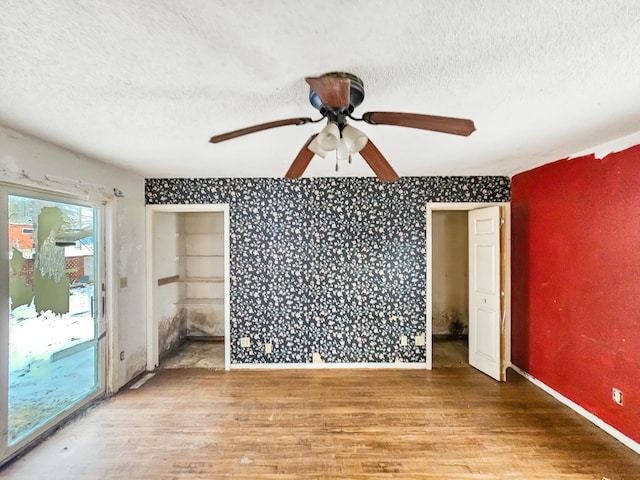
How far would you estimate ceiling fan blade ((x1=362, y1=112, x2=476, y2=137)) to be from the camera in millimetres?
1249

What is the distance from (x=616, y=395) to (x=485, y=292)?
1276 millimetres

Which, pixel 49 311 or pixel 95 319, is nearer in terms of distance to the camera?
pixel 49 311

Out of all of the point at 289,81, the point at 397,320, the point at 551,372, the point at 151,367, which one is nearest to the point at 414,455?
the point at 397,320

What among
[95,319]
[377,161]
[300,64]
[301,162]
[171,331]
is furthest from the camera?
[171,331]

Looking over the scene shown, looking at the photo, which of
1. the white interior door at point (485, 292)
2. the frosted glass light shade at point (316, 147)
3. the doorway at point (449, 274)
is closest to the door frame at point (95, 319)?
the frosted glass light shade at point (316, 147)

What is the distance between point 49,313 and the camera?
7.48ft

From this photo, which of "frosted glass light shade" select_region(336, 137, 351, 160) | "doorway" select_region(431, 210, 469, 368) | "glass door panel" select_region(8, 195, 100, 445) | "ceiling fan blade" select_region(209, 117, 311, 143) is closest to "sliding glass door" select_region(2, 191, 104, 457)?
"glass door panel" select_region(8, 195, 100, 445)

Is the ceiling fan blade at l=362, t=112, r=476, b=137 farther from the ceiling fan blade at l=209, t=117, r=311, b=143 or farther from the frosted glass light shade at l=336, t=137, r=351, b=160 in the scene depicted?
the ceiling fan blade at l=209, t=117, r=311, b=143

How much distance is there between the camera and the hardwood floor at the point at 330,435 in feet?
6.23

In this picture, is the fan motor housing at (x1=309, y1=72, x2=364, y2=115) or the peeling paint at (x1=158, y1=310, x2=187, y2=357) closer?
the fan motor housing at (x1=309, y1=72, x2=364, y2=115)

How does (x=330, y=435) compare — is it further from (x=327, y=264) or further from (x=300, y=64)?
(x=300, y=64)

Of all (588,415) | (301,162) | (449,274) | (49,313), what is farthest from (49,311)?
(449,274)

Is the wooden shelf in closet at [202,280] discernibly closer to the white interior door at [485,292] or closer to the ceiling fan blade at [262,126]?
the ceiling fan blade at [262,126]

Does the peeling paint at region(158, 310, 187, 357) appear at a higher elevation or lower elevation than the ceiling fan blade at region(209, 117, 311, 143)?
lower
